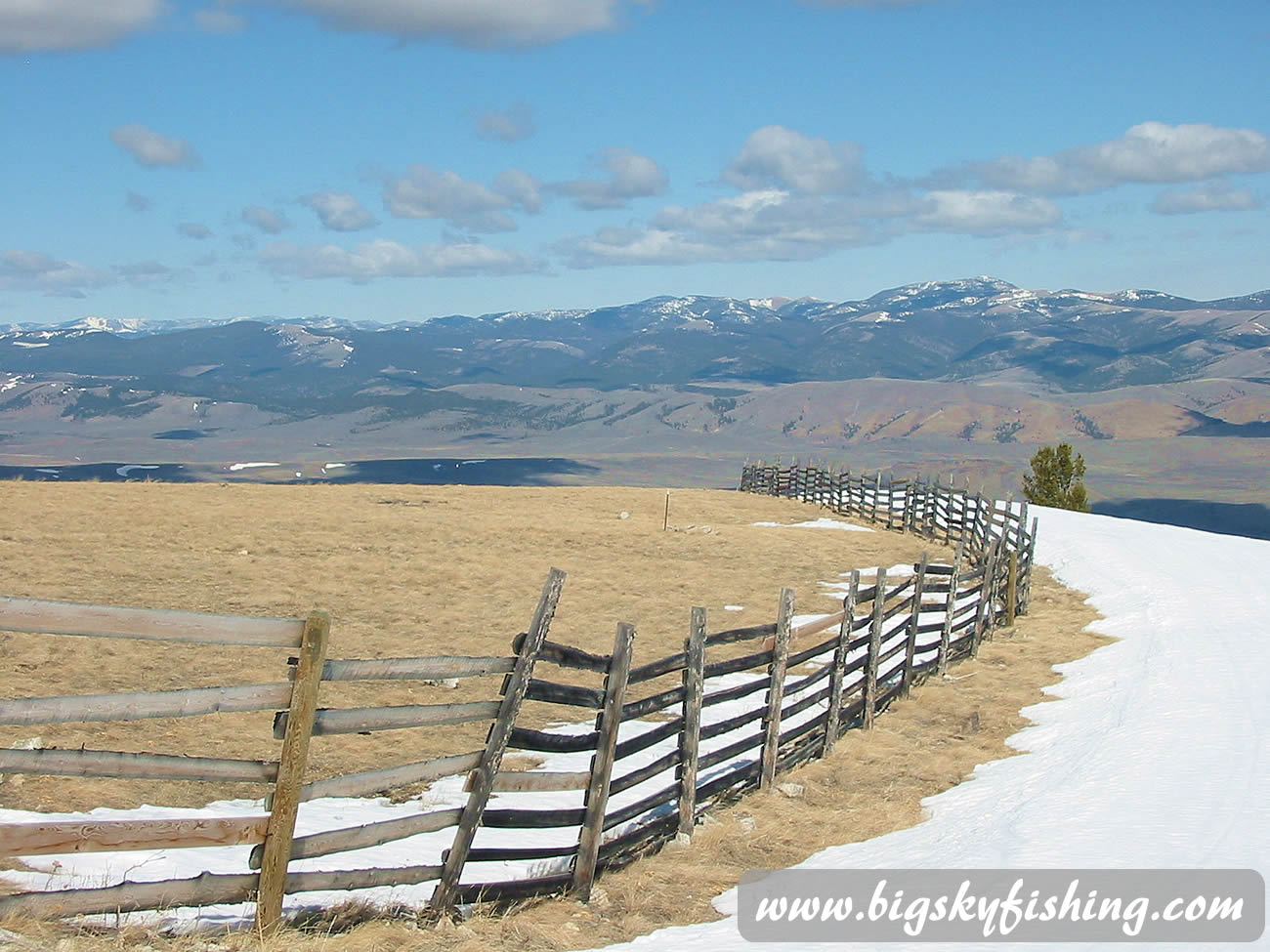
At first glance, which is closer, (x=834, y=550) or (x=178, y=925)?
(x=178, y=925)

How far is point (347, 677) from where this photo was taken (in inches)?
248

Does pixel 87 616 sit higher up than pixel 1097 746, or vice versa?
pixel 87 616

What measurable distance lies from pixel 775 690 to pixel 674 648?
700 cm

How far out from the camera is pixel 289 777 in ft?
20.1

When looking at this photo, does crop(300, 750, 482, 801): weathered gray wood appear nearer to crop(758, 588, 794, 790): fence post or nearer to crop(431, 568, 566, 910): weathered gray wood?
crop(431, 568, 566, 910): weathered gray wood

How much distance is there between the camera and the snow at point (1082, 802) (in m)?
7.69

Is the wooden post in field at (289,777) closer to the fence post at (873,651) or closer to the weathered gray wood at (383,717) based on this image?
the weathered gray wood at (383,717)

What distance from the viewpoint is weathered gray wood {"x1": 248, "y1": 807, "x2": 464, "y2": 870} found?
20.7 ft

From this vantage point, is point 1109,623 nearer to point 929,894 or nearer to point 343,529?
point 929,894

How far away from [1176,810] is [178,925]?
7644 millimetres

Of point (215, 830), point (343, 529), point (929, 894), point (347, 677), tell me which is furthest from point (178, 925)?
point (343, 529)

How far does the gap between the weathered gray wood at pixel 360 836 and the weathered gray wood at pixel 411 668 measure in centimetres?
91

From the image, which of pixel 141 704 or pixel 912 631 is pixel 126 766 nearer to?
pixel 141 704

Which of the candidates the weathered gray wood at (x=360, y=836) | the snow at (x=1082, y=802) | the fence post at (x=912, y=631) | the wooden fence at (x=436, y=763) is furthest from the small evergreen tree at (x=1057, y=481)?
the weathered gray wood at (x=360, y=836)
